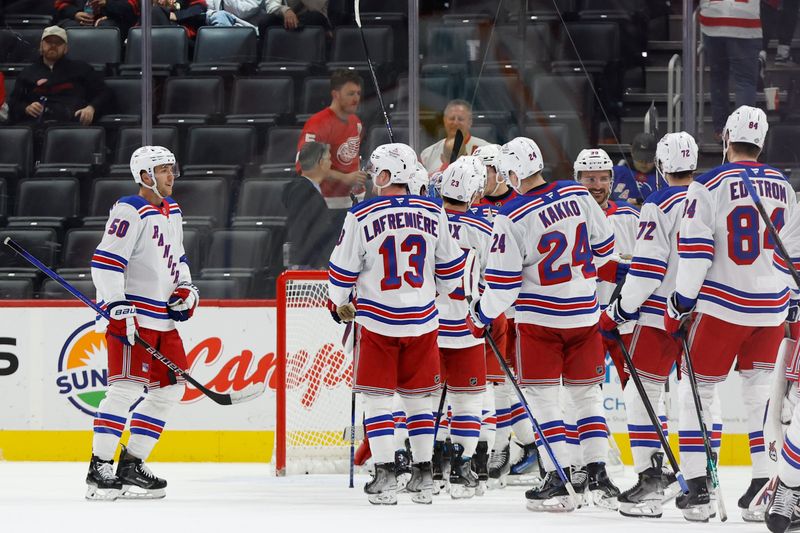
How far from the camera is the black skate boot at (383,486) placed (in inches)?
224

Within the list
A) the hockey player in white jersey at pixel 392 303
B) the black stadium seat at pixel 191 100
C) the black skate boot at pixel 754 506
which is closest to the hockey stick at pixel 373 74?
the black stadium seat at pixel 191 100

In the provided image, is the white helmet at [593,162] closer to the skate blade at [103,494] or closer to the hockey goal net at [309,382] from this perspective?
the hockey goal net at [309,382]

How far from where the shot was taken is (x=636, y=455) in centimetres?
543

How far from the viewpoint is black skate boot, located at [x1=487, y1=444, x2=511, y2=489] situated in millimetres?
6672

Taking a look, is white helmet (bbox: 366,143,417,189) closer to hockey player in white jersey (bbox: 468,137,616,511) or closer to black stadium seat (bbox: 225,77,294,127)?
hockey player in white jersey (bbox: 468,137,616,511)

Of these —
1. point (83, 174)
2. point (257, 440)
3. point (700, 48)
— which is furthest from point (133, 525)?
point (700, 48)

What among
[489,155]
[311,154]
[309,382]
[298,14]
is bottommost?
[309,382]

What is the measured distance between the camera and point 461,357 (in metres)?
6.14

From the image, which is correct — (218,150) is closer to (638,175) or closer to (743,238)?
(638,175)

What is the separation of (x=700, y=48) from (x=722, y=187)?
3.00m

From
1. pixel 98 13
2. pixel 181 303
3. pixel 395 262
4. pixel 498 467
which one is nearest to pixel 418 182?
pixel 395 262

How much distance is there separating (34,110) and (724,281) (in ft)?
15.9

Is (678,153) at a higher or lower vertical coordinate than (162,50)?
lower

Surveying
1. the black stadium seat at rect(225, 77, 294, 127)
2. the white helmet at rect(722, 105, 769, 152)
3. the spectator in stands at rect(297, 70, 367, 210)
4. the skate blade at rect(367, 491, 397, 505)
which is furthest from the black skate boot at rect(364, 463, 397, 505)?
the black stadium seat at rect(225, 77, 294, 127)
